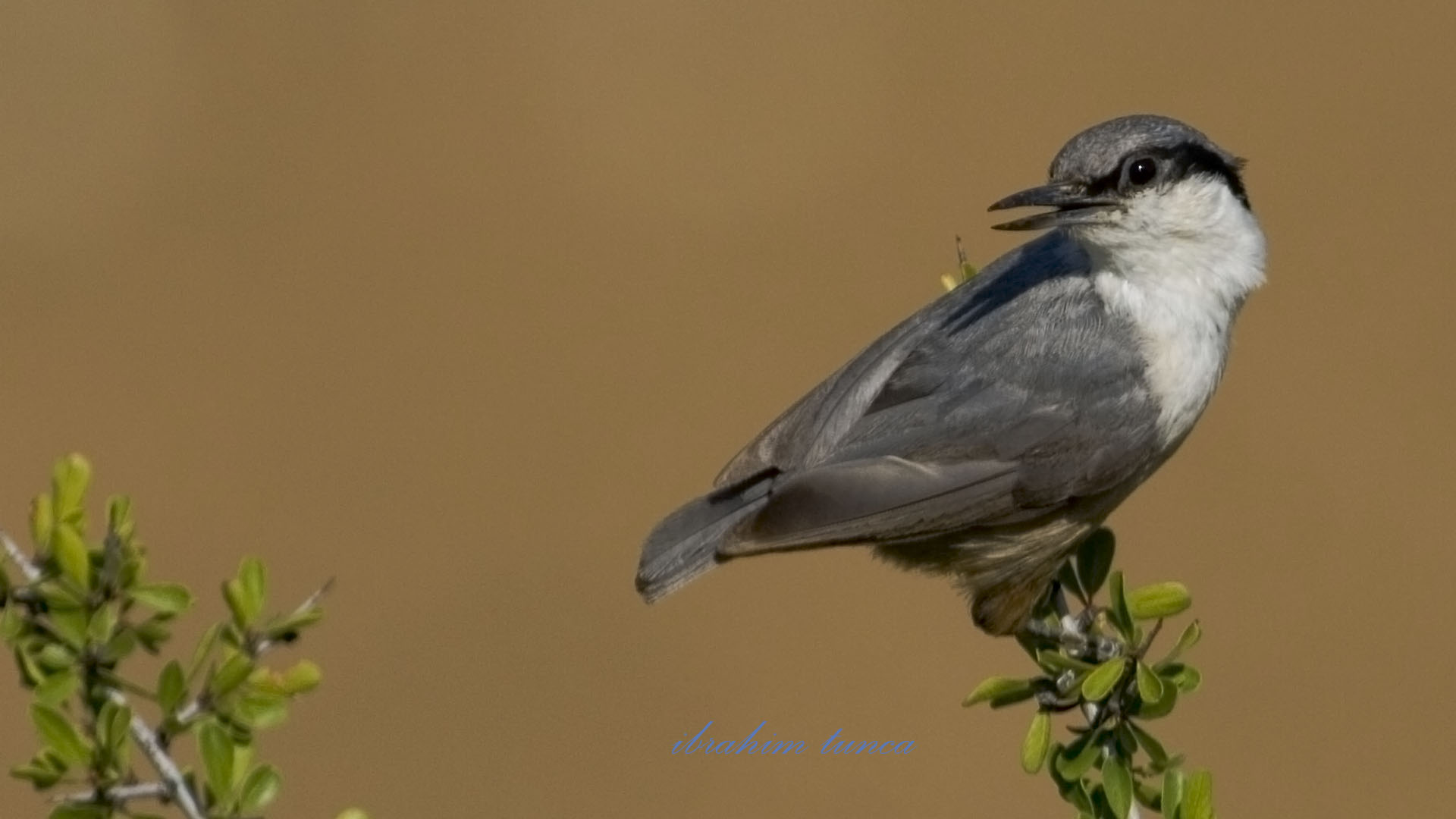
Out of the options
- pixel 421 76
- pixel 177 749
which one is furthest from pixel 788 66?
pixel 177 749

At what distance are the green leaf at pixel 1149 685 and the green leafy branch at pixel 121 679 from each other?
147 cm

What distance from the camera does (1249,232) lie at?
4.13m

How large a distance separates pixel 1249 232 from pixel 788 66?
587cm

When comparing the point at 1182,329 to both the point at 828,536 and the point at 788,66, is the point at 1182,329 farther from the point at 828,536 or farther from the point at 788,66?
the point at 788,66

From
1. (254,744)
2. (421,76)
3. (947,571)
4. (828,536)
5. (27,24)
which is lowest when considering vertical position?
(947,571)

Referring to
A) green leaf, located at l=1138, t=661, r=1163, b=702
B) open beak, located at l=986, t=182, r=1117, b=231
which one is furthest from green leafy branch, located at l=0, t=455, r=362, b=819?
open beak, located at l=986, t=182, r=1117, b=231

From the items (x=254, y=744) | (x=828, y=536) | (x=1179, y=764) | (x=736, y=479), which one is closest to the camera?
(x=254, y=744)

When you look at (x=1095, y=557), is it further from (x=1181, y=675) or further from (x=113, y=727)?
(x=113, y=727)

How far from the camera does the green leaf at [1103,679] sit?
3.04 meters

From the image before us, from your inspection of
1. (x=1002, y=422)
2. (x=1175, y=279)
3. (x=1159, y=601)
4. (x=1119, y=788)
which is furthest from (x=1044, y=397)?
(x=1119, y=788)

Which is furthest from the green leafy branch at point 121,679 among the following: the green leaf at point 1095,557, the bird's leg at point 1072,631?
the green leaf at point 1095,557

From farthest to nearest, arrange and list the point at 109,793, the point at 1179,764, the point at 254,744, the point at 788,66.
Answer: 1. the point at 788,66
2. the point at 1179,764
3. the point at 254,744
4. the point at 109,793

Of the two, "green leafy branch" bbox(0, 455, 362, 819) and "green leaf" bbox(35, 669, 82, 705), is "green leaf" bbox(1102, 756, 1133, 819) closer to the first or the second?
"green leafy branch" bbox(0, 455, 362, 819)

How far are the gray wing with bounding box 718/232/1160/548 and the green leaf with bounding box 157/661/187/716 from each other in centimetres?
178
